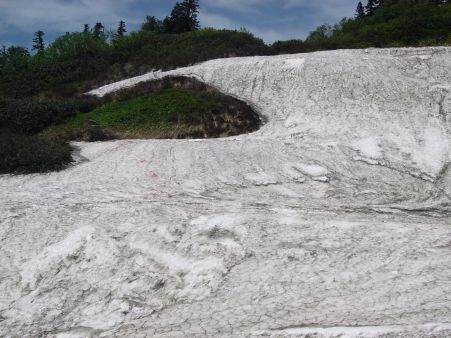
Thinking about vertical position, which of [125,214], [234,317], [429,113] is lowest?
[234,317]

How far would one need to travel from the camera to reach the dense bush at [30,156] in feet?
51.6

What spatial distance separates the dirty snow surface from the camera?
8008mm

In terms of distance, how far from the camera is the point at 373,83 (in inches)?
874

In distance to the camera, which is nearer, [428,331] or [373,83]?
[428,331]

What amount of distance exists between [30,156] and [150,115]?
9013mm

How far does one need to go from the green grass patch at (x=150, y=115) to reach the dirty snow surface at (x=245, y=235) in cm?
289

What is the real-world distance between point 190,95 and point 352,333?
69.6 feet

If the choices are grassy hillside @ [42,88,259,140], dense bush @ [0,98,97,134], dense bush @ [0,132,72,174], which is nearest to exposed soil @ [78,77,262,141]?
grassy hillside @ [42,88,259,140]

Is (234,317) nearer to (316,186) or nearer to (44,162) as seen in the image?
(316,186)

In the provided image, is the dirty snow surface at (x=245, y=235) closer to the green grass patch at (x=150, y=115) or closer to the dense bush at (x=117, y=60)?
the green grass patch at (x=150, y=115)

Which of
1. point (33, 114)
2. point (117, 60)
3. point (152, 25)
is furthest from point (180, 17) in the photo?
point (33, 114)

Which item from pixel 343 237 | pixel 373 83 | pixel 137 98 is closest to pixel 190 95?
pixel 137 98

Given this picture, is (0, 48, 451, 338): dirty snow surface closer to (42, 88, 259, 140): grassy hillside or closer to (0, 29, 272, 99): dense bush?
(42, 88, 259, 140): grassy hillside

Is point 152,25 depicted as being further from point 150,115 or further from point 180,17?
point 150,115
